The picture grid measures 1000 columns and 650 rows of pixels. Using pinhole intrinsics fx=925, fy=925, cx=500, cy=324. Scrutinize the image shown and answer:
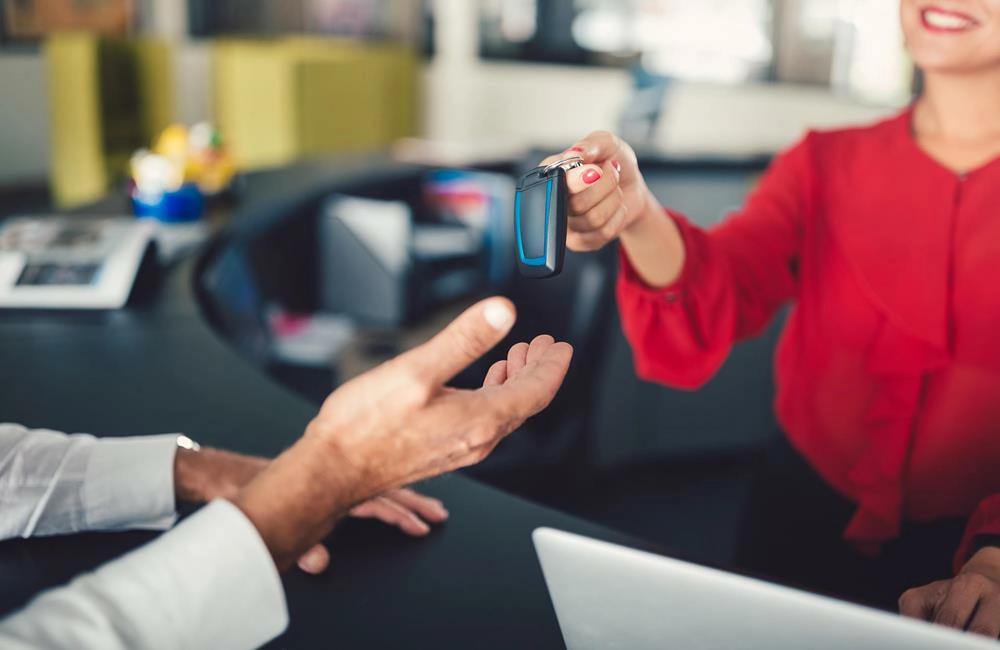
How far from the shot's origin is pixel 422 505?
969 millimetres

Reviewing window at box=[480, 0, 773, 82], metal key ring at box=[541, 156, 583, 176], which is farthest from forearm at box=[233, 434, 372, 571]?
window at box=[480, 0, 773, 82]

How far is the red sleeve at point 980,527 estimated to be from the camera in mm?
960

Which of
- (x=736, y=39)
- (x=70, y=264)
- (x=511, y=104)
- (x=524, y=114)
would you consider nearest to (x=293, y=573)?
(x=70, y=264)

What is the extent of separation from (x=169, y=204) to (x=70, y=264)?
602mm

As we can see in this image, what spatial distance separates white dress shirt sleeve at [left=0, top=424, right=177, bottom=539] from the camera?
89cm

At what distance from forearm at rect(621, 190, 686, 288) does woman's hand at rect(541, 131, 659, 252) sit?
38 millimetres

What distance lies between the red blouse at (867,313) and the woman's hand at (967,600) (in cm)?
29

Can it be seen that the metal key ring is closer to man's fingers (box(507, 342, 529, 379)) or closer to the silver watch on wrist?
man's fingers (box(507, 342, 529, 379))

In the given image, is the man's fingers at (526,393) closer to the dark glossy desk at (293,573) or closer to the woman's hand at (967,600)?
the dark glossy desk at (293,573)

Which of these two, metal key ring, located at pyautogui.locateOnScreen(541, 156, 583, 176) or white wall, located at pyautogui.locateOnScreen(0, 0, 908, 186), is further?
white wall, located at pyautogui.locateOnScreen(0, 0, 908, 186)

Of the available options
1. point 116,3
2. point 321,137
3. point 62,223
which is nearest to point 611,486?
point 62,223

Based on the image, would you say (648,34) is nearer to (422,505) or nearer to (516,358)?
(422,505)

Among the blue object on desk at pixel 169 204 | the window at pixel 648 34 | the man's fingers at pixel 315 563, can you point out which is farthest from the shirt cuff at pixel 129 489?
the window at pixel 648 34

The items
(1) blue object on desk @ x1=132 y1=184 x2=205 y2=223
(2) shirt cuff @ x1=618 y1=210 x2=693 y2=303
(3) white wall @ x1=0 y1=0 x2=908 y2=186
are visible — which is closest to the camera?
(2) shirt cuff @ x1=618 y1=210 x2=693 y2=303
